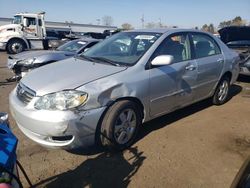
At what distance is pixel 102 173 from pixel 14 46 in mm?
17221

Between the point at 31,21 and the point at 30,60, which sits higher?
the point at 31,21

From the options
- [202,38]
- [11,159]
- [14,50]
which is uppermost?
[202,38]

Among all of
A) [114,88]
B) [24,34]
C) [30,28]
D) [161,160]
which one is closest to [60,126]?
[114,88]

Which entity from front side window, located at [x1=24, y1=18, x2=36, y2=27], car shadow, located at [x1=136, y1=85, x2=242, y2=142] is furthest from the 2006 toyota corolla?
front side window, located at [x1=24, y1=18, x2=36, y2=27]

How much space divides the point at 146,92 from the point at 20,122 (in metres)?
1.71

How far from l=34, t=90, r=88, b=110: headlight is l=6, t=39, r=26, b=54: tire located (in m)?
16.5

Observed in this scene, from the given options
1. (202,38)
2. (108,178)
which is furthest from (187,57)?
(108,178)

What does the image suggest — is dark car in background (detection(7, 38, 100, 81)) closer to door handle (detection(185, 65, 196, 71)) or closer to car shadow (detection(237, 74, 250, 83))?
door handle (detection(185, 65, 196, 71))

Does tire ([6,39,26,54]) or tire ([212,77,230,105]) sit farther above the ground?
tire ([212,77,230,105])

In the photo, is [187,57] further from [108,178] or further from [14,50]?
[14,50]

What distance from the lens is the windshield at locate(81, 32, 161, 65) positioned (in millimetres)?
4348

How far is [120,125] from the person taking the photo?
3.90 m

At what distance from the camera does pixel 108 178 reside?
3299 mm

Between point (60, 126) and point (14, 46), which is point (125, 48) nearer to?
point (60, 126)
